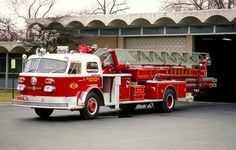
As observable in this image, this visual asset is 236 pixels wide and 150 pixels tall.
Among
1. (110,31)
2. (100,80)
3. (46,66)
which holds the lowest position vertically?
(100,80)

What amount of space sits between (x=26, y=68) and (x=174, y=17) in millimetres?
12146

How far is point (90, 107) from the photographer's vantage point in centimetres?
1752

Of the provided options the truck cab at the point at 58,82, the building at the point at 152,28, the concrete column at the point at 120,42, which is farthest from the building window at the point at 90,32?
the truck cab at the point at 58,82

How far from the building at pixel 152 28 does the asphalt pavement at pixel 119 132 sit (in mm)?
9816

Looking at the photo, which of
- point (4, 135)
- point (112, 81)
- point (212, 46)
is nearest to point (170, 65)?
point (112, 81)

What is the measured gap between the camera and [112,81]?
61.7 feet

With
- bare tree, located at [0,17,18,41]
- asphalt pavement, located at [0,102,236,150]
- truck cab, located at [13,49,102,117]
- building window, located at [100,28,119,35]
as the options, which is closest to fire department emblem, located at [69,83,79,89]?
truck cab, located at [13,49,102,117]

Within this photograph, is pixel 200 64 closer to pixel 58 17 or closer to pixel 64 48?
pixel 64 48

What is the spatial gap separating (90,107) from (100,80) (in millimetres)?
1194

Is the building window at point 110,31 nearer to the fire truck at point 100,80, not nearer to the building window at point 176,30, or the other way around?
the building window at point 176,30

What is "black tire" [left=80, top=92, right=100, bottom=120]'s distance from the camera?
17.3 metres

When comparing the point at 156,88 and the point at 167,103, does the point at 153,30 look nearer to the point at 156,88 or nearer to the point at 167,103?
the point at 167,103

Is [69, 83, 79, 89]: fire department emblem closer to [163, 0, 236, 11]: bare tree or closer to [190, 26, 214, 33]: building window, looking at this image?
[190, 26, 214, 33]: building window

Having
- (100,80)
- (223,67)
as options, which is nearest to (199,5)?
(223,67)
